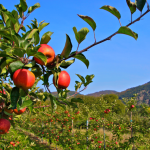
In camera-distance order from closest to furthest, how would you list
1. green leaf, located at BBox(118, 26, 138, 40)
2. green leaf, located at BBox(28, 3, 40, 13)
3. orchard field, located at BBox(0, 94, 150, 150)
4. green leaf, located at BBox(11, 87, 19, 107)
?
green leaf, located at BBox(118, 26, 138, 40)
green leaf, located at BBox(11, 87, 19, 107)
green leaf, located at BBox(28, 3, 40, 13)
orchard field, located at BBox(0, 94, 150, 150)

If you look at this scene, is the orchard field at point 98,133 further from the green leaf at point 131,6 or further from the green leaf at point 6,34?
the green leaf at point 131,6

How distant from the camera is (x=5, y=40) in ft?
4.22

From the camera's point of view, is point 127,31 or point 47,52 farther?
point 47,52

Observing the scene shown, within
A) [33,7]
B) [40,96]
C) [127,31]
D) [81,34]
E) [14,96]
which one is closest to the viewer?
[127,31]

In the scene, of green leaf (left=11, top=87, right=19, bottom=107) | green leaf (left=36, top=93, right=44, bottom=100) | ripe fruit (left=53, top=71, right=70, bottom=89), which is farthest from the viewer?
green leaf (left=36, top=93, right=44, bottom=100)

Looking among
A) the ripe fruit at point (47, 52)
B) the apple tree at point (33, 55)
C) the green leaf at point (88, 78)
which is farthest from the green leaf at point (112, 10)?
the green leaf at point (88, 78)

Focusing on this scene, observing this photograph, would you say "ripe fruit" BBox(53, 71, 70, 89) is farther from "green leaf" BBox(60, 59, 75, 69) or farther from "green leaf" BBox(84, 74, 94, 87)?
"green leaf" BBox(84, 74, 94, 87)

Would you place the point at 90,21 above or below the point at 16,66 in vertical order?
above

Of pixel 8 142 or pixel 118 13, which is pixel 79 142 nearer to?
pixel 8 142

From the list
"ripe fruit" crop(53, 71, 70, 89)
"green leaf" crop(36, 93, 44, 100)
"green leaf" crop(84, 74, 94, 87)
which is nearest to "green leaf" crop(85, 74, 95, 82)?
"green leaf" crop(84, 74, 94, 87)

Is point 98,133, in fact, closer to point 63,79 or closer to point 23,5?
point 63,79

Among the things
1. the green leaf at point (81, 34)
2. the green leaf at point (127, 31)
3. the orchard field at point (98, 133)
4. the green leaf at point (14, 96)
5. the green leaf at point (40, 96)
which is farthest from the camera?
the orchard field at point (98, 133)

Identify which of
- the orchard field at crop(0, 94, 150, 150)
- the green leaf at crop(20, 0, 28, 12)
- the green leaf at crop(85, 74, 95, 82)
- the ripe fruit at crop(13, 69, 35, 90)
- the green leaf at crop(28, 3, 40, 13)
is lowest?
the orchard field at crop(0, 94, 150, 150)

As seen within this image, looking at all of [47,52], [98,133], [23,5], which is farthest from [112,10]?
[98,133]
